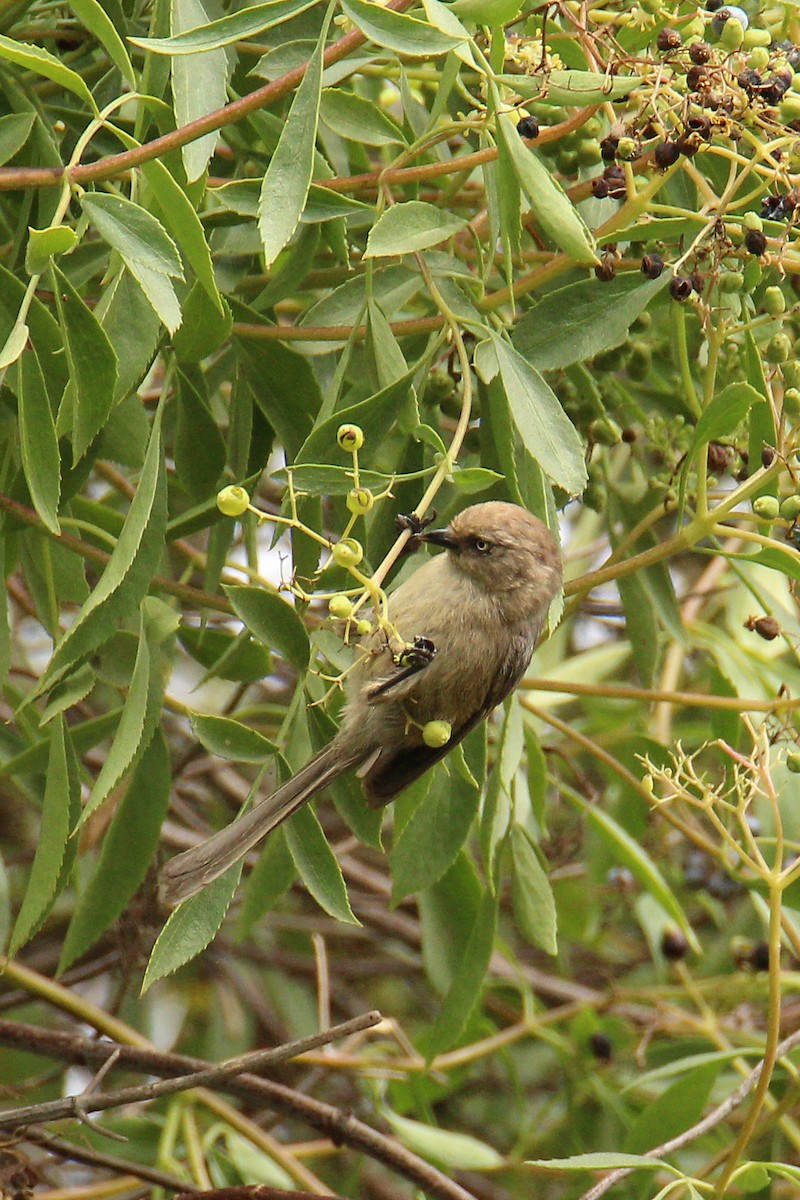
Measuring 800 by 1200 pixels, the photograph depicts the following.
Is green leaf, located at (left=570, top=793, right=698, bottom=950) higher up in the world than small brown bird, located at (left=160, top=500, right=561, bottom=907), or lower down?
lower down

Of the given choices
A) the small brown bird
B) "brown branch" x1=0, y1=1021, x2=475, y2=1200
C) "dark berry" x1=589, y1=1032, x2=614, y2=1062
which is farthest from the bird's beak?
"dark berry" x1=589, y1=1032, x2=614, y2=1062

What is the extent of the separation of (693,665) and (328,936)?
136cm

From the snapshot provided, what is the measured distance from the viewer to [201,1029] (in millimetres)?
4125

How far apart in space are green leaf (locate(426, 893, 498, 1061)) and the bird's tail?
45 centimetres

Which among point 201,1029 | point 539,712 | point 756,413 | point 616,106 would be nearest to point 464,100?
point 616,106

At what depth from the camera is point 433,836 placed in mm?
2381

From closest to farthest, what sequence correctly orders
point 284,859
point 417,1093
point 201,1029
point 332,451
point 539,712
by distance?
1. point 332,451
2. point 284,859
3. point 539,712
4. point 417,1093
5. point 201,1029

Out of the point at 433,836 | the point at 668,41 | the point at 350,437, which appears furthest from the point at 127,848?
the point at 668,41

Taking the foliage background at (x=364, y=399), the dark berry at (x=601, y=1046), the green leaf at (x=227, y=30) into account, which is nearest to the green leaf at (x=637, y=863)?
the foliage background at (x=364, y=399)

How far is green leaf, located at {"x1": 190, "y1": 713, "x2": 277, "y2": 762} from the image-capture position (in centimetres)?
201

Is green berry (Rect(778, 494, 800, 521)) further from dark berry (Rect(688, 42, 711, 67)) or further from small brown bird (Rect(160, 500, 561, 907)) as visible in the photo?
dark berry (Rect(688, 42, 711, 67))

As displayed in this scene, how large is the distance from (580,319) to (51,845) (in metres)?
1.07

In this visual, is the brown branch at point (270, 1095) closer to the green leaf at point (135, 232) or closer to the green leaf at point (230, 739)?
the green leaf at point (230, 739)

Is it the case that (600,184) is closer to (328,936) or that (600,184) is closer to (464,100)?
(464,100)
